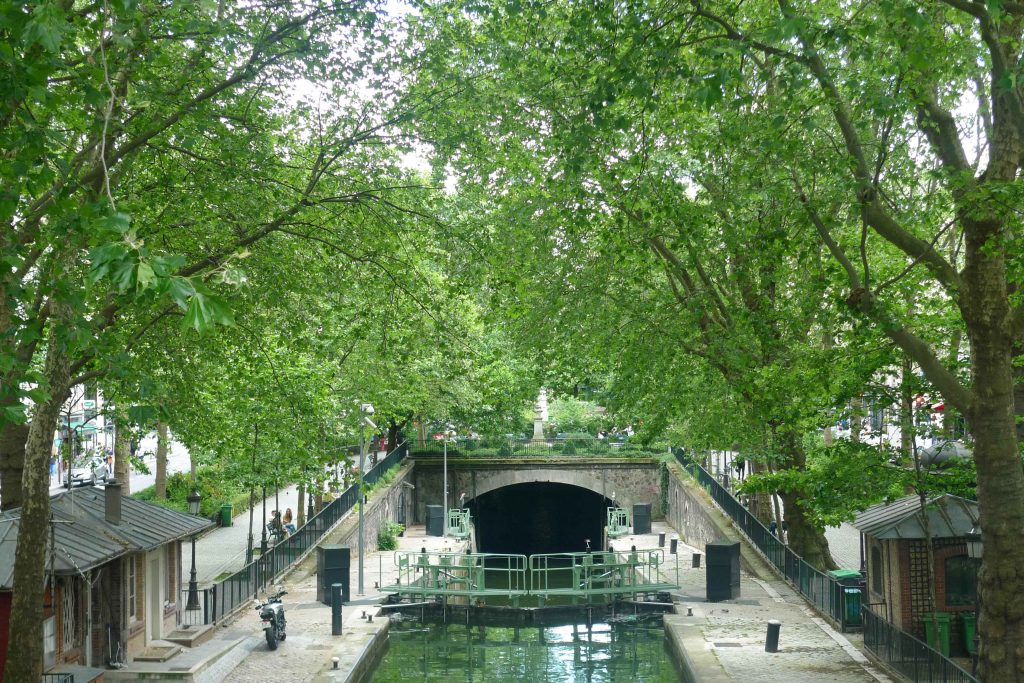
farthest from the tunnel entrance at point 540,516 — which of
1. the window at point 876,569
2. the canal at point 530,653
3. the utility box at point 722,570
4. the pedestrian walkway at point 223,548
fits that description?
the window at point 876,569

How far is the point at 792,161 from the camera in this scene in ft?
48.8

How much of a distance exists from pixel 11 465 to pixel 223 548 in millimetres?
17467

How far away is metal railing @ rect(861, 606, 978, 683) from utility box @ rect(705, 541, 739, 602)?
20.6 ft

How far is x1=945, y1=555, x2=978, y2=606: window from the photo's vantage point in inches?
703

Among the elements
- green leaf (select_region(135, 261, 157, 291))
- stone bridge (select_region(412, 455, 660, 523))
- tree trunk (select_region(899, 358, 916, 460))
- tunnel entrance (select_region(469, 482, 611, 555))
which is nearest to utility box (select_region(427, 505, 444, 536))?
stone bridge (select_region(412, 455, 660, 523))

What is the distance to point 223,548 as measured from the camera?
113 feet

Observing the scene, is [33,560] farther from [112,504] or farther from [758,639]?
[758,639]

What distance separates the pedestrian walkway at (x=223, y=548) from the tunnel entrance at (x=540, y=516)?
13772mm

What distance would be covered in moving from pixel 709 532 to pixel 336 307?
815 inches

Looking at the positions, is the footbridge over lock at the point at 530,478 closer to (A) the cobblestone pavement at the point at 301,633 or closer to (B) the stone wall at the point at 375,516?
(B) the stone wall at the point at 375,516

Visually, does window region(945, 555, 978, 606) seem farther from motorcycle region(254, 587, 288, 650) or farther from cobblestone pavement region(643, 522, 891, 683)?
motorcycle region(254, 587, 288, 650)

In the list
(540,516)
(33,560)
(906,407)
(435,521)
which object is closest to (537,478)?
(540,516)

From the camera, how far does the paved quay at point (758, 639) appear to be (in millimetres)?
18000

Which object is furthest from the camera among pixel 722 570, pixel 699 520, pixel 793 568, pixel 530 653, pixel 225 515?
pixel 225 515
